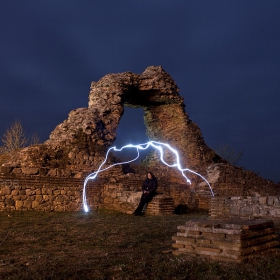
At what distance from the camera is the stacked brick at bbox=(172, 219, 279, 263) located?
473cm

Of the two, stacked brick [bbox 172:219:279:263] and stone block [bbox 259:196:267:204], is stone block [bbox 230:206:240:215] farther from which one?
stacked brick [bbox 172:219:279:263]

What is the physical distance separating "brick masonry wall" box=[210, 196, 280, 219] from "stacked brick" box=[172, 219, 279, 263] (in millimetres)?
5039

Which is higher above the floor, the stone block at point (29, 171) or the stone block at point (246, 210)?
the stone block at point (29, 171)

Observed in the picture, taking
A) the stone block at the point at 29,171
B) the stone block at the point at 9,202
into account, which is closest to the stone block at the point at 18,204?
the stone block at the point at 9,202

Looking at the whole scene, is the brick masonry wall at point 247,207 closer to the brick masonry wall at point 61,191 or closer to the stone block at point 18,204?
the brick masonry wall at point 61,191

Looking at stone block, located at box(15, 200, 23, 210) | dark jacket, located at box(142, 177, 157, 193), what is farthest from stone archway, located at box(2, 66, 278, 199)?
dark jacket, located at box(142, 177, 157, 193)

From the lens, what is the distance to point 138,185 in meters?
14.2

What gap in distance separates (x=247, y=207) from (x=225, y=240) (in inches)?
236

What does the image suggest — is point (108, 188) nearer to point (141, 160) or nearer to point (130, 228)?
point (130, 228)

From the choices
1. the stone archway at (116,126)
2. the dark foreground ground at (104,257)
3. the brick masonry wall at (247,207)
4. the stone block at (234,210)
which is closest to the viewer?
the dark foreground ground at (104,257)

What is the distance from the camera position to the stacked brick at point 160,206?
11.7 meters

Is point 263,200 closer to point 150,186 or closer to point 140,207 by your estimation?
point 150,186

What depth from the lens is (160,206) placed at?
11703mm

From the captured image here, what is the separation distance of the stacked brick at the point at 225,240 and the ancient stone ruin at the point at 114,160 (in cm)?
668
